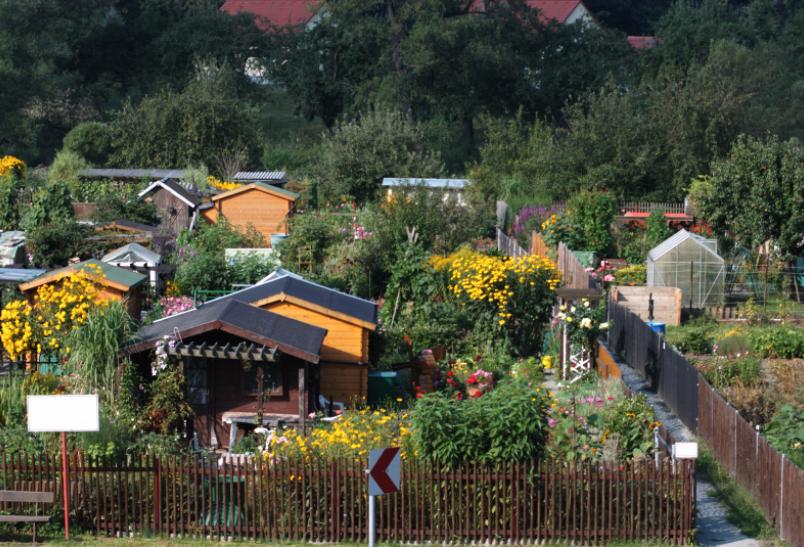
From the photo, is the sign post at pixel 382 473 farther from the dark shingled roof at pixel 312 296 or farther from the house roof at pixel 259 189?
the house roof at pixel 259 189

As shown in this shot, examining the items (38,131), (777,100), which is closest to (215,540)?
(777,100)

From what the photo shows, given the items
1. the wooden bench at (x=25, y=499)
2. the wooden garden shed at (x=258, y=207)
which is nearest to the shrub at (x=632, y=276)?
the wooden garden shed at (x=258, y=207)

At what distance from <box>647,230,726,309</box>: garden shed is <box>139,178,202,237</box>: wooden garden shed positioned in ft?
56.7

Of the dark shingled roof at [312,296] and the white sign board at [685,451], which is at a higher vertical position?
the dark shingled roof at [312,296]

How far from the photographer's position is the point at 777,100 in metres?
62.1

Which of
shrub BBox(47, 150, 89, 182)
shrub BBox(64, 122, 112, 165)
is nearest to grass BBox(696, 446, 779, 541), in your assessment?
shrub BBox(47, 150, 89, 182)

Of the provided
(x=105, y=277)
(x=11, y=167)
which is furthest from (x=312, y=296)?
(x=11, y=167)

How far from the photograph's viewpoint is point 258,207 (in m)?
40.2

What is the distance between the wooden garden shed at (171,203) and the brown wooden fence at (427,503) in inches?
1051

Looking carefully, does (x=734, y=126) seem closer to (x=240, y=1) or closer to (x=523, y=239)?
(x=523, y=239)

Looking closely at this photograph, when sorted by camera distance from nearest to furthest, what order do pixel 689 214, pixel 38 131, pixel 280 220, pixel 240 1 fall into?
pixel 280 220 < pixel 689 214 < pixel 38 131 < pixel 240 1

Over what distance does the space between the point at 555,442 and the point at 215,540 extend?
4881 millimetres

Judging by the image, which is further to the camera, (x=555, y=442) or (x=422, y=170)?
(x=422, y=170)

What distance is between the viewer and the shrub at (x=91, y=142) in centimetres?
6216
